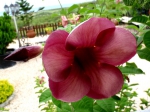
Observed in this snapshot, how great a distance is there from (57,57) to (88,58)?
8cm

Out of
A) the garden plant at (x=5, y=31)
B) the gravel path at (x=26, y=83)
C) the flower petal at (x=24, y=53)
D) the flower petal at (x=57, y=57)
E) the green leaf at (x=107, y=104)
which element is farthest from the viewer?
the garden plant at (x=5, y=31)

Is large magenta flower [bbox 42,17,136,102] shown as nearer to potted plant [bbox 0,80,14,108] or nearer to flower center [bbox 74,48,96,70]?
flower center [bbox 74,48,96,70]

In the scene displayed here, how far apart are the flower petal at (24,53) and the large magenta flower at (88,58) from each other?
5.7 inches

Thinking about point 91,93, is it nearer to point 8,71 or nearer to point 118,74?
point 118,74

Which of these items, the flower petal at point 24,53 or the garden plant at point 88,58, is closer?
the garden plant at point 88,58

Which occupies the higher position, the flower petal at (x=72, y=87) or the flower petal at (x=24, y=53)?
the flower petal at (x=24, y=53)

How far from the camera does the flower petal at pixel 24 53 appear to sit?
1.44ft

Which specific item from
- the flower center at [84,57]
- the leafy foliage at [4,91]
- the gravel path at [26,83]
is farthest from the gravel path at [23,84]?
the flower center at [84,57]

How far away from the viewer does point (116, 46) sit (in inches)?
A: 13.6

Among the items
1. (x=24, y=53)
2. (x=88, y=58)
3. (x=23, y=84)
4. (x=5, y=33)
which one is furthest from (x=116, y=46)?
(x=5, y=33)

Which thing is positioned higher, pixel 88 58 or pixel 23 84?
pixel 88 58

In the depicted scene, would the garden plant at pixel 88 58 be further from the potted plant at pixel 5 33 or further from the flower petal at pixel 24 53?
the potted plant at pixel 5 33

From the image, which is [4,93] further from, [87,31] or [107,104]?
[87,31]

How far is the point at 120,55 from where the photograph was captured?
1.13 ft
